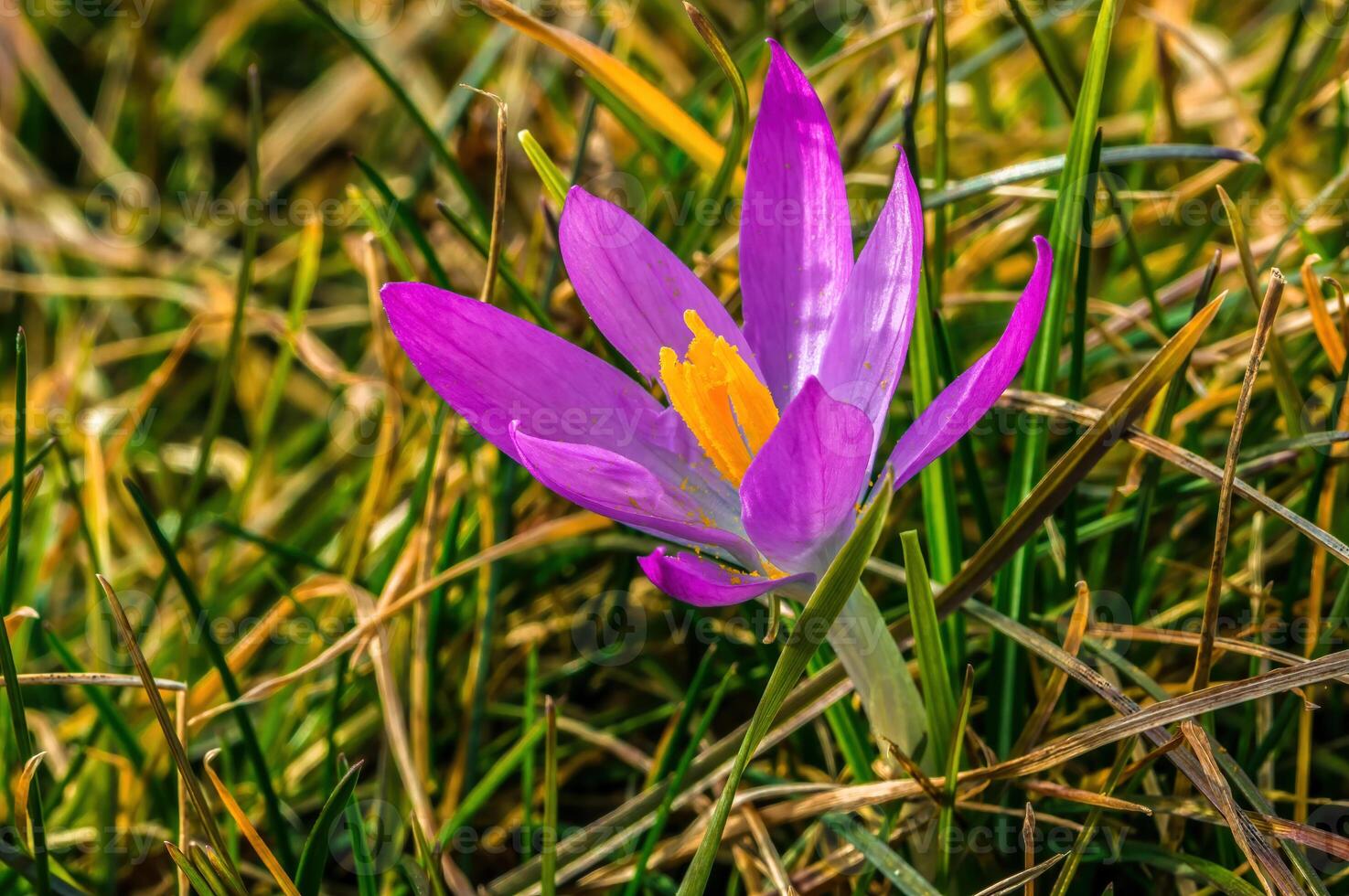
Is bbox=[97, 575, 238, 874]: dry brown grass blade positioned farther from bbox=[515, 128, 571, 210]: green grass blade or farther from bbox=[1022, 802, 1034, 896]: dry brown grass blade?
bbox=[1022, 802, 1034, 896]: dry brown grass blade

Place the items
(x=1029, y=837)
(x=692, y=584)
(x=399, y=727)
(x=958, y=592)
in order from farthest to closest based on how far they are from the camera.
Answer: (x=399, y=727) < (x=958, y=592) < (x=1029, y=837) < (x=692, y=584)

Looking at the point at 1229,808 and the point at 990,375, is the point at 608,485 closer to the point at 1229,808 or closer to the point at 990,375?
the point at 990,375

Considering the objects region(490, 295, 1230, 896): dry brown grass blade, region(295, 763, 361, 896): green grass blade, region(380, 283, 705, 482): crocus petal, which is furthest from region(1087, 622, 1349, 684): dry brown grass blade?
region(295, 763, 361, 896): green grass blade

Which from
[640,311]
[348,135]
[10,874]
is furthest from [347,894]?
[348,135]

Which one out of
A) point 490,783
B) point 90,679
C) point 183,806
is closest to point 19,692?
point 90,679

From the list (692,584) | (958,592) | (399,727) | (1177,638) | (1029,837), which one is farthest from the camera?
(399,727)

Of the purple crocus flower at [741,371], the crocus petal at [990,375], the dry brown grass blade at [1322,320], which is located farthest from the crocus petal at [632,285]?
the dry brown grass blade at [1322,320]

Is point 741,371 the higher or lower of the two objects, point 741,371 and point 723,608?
the higher
